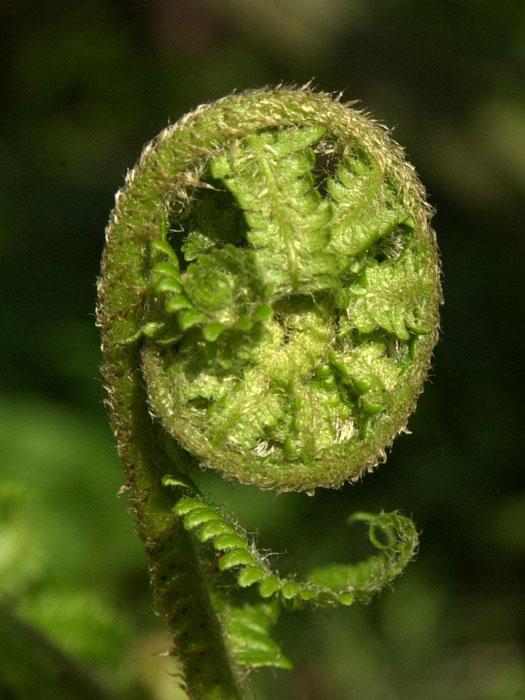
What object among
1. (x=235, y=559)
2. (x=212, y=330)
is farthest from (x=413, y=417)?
(x=212, y=330)

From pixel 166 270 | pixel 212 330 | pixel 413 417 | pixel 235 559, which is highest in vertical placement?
pixel 413 417

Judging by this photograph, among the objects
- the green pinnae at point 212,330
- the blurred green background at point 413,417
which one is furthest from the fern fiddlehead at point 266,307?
the blurred green background at point 413,417

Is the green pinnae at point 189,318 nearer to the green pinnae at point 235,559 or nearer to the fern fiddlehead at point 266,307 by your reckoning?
the fern fiddlehead at point 266,307

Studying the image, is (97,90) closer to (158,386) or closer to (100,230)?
(100,230)

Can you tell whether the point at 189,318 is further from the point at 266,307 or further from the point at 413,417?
the point at 413,417

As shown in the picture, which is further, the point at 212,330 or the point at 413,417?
the point at 413,417

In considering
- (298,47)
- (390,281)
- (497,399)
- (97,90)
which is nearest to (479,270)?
(497,399)

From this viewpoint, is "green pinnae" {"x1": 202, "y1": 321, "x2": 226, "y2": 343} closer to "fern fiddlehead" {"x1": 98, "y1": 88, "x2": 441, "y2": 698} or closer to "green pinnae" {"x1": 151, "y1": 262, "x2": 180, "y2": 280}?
"fern fiddlehead" {"x1": 98, "y1": 88, "x2": 441, "y2": 698}
